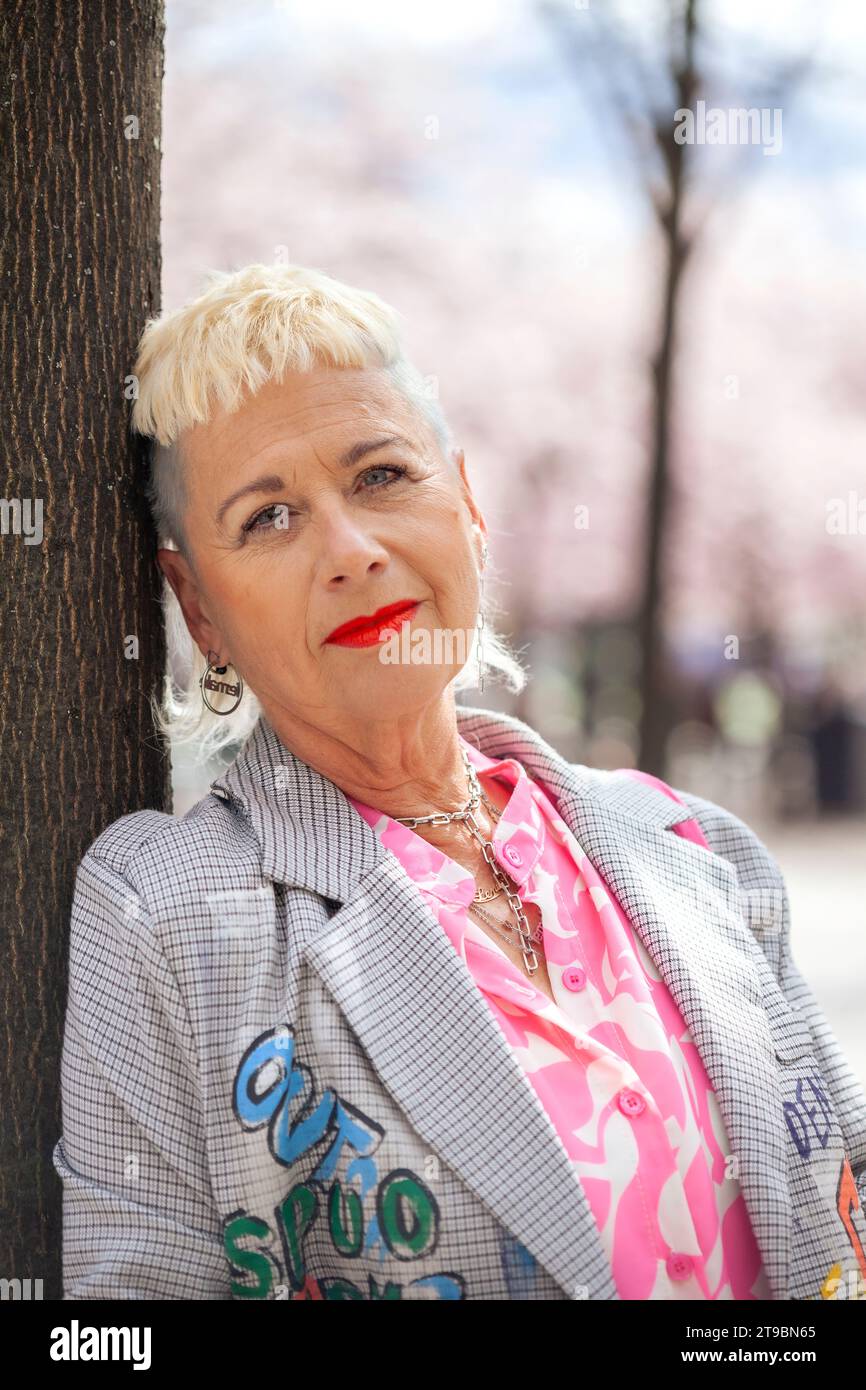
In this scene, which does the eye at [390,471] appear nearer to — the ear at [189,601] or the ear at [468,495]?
the ear at [468,495]

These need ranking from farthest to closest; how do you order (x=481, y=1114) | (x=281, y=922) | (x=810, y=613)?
1. (x=810, y=613)
2. (x=281, y=922)
3. (x=481, y=1114)

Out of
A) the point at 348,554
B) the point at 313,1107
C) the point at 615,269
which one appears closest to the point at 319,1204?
the point at 313,1107

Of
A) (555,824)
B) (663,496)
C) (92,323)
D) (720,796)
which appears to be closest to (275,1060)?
(555,824)

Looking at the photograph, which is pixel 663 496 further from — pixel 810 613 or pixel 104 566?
pixel 810 613

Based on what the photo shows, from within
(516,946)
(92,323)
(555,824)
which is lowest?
(516,946)

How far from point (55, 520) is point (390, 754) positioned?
70 cm

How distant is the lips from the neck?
0.14 meters

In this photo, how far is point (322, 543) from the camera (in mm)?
2127

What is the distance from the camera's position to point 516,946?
2.19 meters

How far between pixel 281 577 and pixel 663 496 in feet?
13.0

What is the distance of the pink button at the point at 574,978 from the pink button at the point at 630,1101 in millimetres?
191

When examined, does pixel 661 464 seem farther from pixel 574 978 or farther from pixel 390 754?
pixel 574 978

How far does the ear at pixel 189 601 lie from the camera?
7.64ft

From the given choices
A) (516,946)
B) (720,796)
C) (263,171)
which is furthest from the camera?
(720,796)
